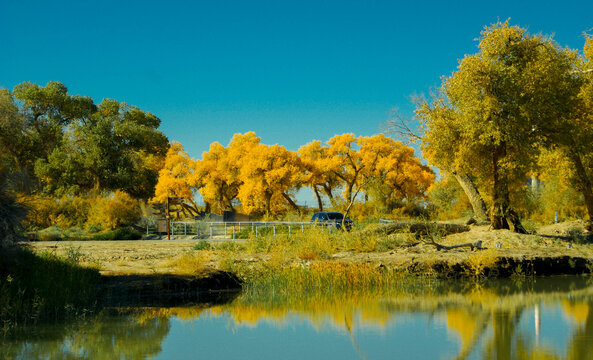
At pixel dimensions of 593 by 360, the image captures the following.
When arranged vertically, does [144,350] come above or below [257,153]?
below

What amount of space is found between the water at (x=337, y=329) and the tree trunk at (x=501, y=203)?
28.7ft

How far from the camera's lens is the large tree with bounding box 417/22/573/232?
21230 mm

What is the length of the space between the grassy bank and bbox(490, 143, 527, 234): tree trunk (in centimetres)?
1625

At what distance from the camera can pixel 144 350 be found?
9125mm

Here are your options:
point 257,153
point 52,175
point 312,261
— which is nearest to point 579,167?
point 312,261

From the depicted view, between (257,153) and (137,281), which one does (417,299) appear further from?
(257,153)

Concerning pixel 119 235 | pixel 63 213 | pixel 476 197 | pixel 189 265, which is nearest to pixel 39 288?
pixel 189 265

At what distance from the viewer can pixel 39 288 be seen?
1159cm

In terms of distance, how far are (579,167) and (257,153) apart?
987 inches

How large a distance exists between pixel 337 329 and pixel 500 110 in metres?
14.2

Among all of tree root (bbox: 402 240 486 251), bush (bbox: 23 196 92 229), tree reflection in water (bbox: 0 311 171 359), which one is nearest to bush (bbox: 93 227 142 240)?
bush (bbox: 23 196 92 229)

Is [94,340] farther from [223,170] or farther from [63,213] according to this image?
[223,170]

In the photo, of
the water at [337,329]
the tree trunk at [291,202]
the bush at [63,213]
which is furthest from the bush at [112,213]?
the water at [337,329]

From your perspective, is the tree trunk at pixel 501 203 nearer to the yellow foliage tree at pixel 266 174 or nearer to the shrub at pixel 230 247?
the shrub at pixel 230 247
